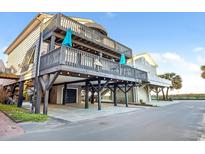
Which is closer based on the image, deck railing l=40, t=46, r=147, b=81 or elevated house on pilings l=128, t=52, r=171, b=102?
deck railing l=40, t=46, r=147, b=81

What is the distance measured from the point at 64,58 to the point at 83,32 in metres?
4.64

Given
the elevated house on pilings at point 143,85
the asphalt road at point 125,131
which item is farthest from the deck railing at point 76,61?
the elevated house on pilings at point 143,85

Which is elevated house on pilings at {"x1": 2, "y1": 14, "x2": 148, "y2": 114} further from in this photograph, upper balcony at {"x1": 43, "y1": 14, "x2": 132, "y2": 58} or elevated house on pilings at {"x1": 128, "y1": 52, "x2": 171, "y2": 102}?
elevated house on pilings at {"x1": 128, "y1": 52, "x2": 171, "y2": 102}

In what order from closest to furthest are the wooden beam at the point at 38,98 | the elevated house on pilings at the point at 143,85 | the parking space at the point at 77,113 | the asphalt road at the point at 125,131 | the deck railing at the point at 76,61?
the asphalt road at the point at 125,131 < the deck railing at the point at 76,61 < the parking space at the point at 77,113 < the wooden beam at the point at 38,98 < the elevated house on pilings at the point at 143,85

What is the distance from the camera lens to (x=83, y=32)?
1097 cm

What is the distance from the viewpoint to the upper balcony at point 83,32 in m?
9.05

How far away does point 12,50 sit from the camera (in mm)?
17531

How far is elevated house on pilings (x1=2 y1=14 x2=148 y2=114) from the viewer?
25.4 feet

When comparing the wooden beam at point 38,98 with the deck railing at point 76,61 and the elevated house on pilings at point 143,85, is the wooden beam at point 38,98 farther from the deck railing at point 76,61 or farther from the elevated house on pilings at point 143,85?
the elevated house on pilings at point 143,85

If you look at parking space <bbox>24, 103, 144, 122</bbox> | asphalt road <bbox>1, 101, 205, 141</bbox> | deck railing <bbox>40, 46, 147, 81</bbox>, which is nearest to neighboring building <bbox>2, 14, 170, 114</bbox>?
deck railing <bbox>40, 46, 147, 81</bbox>
